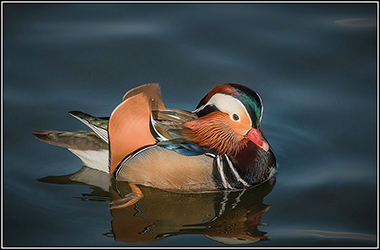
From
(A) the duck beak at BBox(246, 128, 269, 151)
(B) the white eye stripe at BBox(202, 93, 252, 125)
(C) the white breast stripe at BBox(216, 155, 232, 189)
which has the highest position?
(B) the white eye stripe at BBox(202, 93, 252, 125)

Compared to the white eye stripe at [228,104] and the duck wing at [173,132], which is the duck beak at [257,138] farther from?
the duck wing at [173,132]

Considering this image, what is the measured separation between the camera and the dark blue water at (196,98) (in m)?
4.10

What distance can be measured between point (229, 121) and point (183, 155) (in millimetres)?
558

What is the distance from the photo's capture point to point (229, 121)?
14.7 feet

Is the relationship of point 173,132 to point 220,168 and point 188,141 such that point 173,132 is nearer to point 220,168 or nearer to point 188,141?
point 188,141

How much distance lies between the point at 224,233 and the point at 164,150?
923 mm

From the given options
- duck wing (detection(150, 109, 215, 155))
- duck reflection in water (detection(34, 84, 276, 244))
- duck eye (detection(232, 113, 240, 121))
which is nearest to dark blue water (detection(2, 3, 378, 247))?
duck reflection in water (detection(34, 84, 276, 244))

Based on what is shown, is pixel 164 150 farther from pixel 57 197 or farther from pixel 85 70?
pixel 85 70

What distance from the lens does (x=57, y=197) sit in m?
4.36

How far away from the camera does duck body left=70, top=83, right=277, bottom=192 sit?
4.31 meters

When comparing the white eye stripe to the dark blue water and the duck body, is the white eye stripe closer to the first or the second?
the duck body

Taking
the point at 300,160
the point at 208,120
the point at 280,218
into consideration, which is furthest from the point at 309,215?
the point at 208,120

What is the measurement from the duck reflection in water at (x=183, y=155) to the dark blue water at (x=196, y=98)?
0.12 feet

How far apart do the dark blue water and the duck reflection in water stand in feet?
0.12
